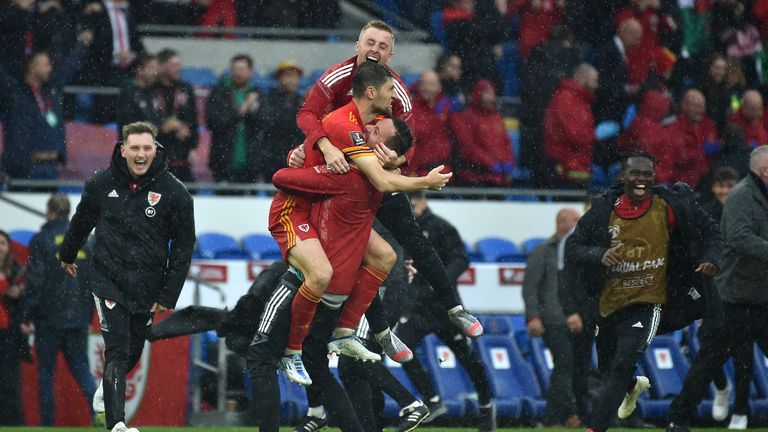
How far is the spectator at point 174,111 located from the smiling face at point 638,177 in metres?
6.64

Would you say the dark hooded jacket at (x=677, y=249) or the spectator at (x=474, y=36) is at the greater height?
the spectator at (x=474, y=36)

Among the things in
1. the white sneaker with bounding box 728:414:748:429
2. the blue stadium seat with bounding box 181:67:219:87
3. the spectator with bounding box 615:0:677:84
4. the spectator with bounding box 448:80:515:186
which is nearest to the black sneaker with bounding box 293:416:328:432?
the white sneaker with bounding box 728:414:748:429

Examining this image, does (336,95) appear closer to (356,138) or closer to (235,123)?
(356,138)

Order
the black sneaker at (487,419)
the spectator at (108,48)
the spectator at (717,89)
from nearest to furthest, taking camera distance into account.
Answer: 1. the black sneaker at (487,419)
2. the spectator at (108,48)
3. the spectator at (717,89)

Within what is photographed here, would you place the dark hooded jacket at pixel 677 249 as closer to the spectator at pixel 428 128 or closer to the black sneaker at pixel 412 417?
the black sneaker at pixel 412 417

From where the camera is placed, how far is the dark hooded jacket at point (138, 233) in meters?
10.6

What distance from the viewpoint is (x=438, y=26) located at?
20.0 m

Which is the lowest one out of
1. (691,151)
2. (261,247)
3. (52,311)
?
(52,311)

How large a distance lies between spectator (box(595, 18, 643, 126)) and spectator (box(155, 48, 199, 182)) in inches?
213

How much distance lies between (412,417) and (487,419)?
1882mm

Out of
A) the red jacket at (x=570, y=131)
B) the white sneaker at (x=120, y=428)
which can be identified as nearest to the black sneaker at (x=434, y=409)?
the white sneaker at (x=120, y=428)

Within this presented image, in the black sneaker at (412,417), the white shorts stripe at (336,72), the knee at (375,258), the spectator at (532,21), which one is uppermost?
the spectator at (532,21)

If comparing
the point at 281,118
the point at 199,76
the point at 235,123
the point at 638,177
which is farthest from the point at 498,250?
the point at 638,177

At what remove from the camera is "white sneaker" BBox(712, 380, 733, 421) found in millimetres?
14844
